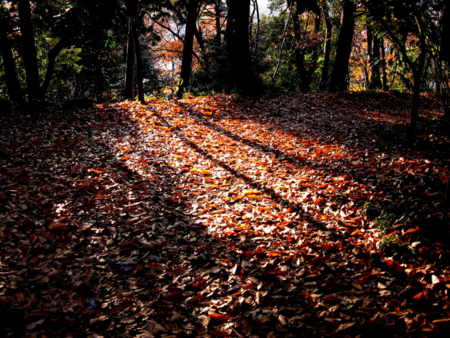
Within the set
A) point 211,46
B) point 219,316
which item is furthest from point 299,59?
point 219,316

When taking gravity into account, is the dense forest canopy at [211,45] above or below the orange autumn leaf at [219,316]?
above

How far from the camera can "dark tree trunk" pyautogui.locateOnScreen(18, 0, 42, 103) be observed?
10.2 metres

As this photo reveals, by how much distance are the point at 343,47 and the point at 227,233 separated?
9862mm

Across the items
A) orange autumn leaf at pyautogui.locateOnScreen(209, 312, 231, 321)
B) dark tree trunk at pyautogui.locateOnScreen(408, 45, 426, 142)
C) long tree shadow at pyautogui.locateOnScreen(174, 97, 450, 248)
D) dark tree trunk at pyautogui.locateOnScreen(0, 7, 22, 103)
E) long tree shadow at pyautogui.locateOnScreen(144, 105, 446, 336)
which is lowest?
orange autumn leaf at pyautogui.locateOnScreen(209, 312, 231, 321)

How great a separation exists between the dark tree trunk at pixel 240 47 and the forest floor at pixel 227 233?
12.3 feet

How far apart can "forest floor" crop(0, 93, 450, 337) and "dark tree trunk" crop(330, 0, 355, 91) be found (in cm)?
394

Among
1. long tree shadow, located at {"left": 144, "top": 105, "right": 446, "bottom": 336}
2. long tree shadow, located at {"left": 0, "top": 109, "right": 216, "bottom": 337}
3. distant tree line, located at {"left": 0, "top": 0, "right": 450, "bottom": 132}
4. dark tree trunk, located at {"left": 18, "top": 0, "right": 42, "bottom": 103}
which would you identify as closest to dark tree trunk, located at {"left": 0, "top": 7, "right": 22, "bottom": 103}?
distant tree line, located at {"left": 0, "top": 0, "right": 450, "bottom": 132}

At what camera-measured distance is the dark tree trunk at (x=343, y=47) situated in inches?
444

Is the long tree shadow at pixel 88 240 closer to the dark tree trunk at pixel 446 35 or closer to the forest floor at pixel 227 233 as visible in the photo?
the forest floor at pixel 227 233

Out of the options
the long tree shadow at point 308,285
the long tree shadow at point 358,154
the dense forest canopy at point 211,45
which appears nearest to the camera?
the long tree shadow at point 308,285

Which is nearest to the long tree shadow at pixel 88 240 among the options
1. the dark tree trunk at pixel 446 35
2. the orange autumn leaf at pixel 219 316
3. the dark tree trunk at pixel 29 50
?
the orange autumn leaf at pixel 219 316

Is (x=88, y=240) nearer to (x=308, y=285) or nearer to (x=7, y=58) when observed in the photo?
(x=308, y=285)

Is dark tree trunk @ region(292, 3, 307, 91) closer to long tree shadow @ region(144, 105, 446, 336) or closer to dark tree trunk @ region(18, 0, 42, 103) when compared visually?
dark tree trunk @ region(18, 0, 42, 103)

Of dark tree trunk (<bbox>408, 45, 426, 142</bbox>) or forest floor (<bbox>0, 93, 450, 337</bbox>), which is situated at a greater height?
dark tree trunk (<bbox>408, 45, 426, 142</bbox>)
